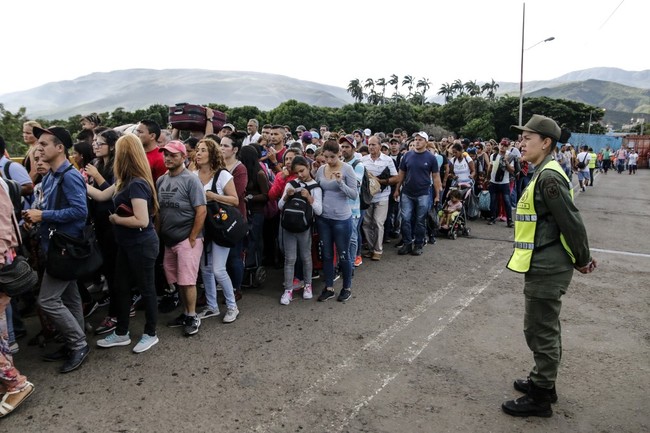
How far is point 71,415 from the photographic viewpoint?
3064 millimetres

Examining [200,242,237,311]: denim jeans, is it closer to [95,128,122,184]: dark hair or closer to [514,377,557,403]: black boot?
[95,128,122,184]: dark hair

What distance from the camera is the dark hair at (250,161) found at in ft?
17.9

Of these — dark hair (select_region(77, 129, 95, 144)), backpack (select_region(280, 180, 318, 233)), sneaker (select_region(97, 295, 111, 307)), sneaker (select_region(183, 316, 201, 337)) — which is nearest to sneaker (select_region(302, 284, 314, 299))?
backpack (select_region(280, 180, 318, 233))

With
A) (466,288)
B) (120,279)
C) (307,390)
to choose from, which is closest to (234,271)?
(120,279)

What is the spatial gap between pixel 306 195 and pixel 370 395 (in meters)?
2.41

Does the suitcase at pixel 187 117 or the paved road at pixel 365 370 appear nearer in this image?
the paved road at pixel 365 370

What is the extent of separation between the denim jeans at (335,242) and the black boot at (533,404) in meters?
2.46

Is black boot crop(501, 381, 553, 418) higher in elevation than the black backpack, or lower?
lower

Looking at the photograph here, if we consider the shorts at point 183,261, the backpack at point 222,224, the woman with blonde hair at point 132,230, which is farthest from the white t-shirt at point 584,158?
the woman with blonde hair at point 132,230

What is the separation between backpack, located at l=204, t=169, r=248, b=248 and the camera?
4.46 meters

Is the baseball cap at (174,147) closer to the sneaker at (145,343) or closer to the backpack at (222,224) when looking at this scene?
the backpack at (222,224)

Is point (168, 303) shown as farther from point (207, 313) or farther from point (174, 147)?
point (174, 147)

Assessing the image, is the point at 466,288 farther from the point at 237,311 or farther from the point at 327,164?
the point at 237,311

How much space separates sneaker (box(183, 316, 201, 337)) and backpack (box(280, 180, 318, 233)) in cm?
142
